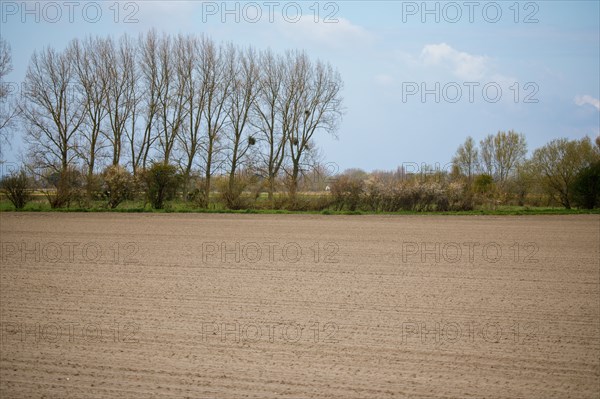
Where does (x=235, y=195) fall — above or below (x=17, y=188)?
below

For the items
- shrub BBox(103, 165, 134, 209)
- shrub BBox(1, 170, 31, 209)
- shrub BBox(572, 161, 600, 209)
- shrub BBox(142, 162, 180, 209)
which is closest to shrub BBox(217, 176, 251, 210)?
shrub BBox(142, 162, 180, 209)

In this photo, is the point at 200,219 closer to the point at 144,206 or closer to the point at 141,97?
the point at 144,206

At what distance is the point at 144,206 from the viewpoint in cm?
3700

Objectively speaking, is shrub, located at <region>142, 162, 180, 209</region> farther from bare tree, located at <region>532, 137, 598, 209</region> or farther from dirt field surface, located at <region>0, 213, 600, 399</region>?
bare tree, located at <region>532, 137, 598, 209</region>

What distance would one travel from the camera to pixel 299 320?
937 cm

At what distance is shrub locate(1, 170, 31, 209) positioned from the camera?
36.4m

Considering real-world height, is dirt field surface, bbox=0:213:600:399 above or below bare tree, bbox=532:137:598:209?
below

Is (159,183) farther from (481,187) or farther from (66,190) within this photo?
(481,187)

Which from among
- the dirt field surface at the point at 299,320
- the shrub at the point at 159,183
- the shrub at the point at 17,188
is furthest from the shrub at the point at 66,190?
the dirt field surface at the point at 299,320

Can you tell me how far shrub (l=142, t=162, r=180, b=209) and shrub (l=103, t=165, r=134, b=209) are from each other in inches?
44.9

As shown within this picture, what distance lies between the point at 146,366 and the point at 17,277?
7.50m

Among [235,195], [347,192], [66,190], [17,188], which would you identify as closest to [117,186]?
[66,190]

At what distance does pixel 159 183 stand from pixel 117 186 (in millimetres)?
2824

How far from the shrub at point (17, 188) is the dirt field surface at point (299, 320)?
19.2 meters
